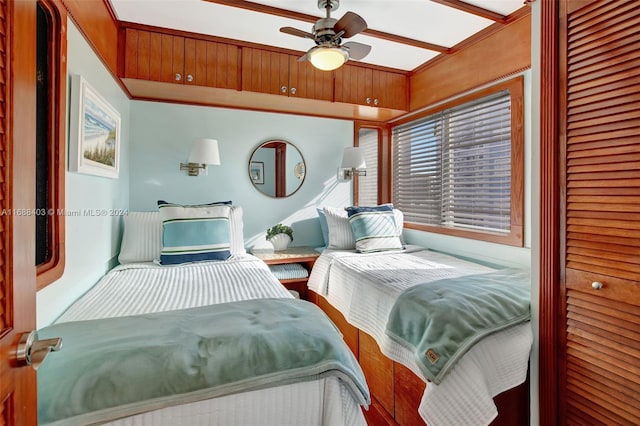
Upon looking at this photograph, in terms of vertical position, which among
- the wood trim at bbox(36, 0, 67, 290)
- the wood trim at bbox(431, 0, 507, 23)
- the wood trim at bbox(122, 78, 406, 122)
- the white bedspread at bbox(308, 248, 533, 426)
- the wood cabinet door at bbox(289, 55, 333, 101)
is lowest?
the white bedspread at bbox(308, 248, 533, 426)

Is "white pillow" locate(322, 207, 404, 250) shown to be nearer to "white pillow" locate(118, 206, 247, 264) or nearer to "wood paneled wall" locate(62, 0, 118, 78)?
"white pillow" locate(118, 206, 247, 264)

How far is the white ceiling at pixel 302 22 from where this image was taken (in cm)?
216

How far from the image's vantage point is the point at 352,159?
3.39 meters

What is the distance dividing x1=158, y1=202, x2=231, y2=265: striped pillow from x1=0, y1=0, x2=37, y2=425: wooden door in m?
1.64

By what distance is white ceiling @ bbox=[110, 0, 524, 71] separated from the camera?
2.16 metres

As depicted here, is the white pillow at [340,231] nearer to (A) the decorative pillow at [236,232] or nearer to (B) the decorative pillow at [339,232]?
(B) the decorative pillow at [339,232]

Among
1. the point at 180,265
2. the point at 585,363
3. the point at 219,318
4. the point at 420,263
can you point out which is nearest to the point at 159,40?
the point at 180,265

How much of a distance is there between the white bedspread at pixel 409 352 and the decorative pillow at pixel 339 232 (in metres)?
0.16

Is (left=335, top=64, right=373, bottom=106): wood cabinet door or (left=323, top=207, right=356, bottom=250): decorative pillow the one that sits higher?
(left=335, top=64, right=373, bottom=106): wood cabinet door

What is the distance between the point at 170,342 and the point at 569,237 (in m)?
1.56

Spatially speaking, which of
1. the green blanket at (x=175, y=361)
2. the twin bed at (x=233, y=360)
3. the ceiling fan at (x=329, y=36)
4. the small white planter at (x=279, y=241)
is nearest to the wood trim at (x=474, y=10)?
the ceiling fan at (x=329, y=36)

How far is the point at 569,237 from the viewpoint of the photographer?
1337mm

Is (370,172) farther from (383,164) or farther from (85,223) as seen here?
(85,223)

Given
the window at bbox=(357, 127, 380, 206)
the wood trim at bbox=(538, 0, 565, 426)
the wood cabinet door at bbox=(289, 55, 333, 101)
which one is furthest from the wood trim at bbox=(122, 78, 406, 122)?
the wood trim at bbox=(538, 0, 565, 426)
